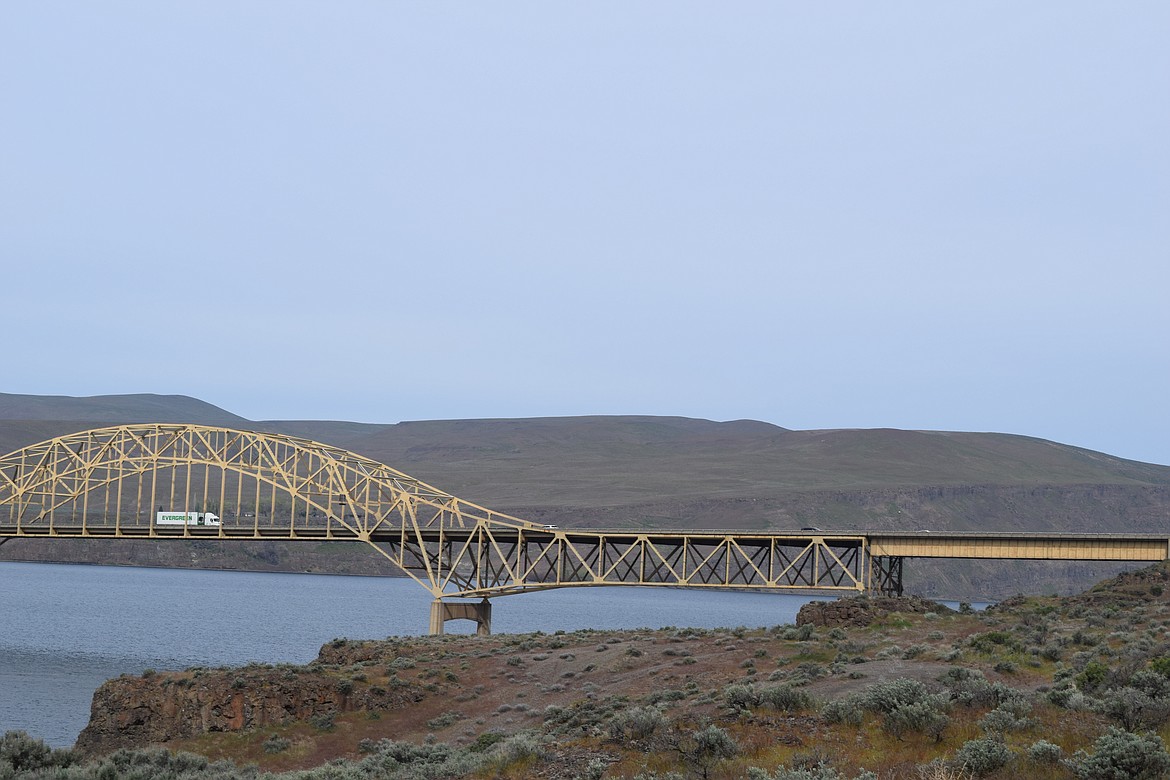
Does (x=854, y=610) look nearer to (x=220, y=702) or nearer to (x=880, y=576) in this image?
(x=220, y=702)

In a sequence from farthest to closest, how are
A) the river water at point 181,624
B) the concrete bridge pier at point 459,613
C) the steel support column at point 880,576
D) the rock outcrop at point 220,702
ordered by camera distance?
the concrete bridge pier at point 459,613
the steel support column at point 880,576
the river water at point 181,624
the rock outcrop at point 220,702

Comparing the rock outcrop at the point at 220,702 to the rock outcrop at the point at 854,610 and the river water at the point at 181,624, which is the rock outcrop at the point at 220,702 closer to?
the river water at the point at 181,624

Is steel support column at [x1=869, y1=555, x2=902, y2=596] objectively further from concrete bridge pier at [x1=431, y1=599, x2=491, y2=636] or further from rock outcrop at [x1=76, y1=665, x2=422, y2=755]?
rock outcrop at [x1=76, y1=665, x2=422, y2=755]

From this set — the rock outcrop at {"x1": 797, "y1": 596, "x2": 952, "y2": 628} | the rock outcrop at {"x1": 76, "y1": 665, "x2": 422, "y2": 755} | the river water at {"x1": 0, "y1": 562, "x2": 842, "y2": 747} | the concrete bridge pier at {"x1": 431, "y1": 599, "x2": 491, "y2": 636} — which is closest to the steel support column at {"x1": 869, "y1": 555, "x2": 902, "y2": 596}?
the rock outcrop at {"x1": 797, "y1": 596, "x2": 952, "y2": 628}

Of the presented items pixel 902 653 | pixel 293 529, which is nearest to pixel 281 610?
pixel 293 529

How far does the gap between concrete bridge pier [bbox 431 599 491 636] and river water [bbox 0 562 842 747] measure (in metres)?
8.87

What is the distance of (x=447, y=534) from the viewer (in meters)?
94.5

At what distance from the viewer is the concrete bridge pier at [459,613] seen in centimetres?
8706

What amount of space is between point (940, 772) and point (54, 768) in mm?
21150

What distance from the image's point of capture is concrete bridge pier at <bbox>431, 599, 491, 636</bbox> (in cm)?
8706

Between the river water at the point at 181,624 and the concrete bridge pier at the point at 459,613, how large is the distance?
349 inches

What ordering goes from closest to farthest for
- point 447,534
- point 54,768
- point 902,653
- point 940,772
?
point 940,772 → point 54,768 → point 902,653 → point 447,534

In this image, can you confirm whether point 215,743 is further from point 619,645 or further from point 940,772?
point 940,772

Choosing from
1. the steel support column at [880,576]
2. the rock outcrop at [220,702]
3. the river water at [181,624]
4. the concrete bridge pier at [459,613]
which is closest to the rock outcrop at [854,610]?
the rock outcrop at [220,702]
